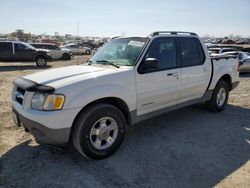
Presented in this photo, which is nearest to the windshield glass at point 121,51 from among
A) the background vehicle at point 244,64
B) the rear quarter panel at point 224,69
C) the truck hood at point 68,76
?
the truck hood at point 68,76

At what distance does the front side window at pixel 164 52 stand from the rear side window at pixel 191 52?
29cm

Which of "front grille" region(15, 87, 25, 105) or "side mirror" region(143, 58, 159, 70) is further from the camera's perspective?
"side mirror" region(143, 58, 159, 70)

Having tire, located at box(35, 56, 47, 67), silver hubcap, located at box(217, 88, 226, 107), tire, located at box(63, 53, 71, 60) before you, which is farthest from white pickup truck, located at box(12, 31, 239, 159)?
tire, located at box(63, 53, 71, 60)

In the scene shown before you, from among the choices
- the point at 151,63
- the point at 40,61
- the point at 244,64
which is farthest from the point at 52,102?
the point at 40,61

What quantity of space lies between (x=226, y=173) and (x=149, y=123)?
7.20 feet

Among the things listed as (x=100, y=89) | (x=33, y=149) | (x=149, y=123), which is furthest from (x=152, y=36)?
(x=33, y=149)

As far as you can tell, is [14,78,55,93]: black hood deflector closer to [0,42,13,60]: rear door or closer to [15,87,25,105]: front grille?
[15,87,25,105]: front grille

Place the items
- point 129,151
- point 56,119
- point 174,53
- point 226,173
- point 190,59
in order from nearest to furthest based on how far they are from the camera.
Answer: point 56,119 → point 226,173 → point 129,151 → point 174,53 → point 190,59

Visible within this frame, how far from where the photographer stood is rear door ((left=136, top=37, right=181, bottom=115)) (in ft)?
13.9

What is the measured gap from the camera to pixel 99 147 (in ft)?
12.6

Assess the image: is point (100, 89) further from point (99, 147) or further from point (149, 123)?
point (149, 123)

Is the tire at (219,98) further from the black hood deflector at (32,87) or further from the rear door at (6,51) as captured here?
the rear door at (6,51)

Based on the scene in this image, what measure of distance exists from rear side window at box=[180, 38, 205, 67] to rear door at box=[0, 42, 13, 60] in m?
15.5

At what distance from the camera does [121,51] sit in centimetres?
458
